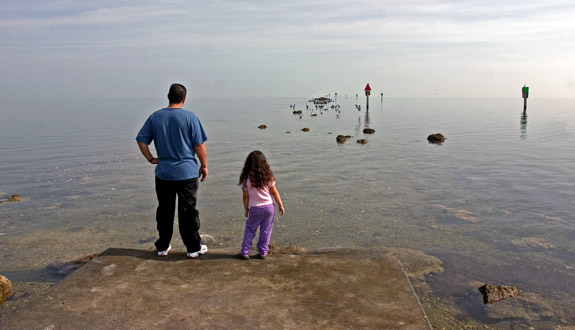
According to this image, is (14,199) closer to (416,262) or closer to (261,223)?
(261,223)

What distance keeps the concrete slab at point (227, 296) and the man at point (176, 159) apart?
1.17ft

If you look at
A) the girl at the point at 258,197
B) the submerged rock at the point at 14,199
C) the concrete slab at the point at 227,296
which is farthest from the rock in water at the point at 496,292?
the submerged rock at the point at 14,199

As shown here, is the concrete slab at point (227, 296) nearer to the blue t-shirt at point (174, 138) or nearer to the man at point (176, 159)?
the man at point (176, 159)

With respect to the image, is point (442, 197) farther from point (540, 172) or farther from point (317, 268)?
point (317, 268)

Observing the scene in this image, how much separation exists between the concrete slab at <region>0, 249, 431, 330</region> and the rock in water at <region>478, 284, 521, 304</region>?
4.80ft

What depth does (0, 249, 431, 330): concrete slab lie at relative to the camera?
3.88 meters

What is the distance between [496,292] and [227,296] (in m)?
3.58

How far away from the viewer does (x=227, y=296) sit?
435 cm

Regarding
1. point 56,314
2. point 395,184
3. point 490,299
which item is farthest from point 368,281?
point 395,184

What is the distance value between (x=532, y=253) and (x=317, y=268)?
13.8ft

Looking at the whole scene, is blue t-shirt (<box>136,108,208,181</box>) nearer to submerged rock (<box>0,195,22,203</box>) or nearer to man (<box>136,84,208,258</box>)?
man (<box>136,84,208,258</box>)

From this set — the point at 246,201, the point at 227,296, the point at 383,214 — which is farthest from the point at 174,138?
the point at 383,214

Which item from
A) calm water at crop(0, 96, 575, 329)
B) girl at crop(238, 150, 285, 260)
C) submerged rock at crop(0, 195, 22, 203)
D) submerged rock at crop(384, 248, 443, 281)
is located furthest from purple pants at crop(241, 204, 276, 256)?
submerged rock at crop(0, 195, 22, 203)

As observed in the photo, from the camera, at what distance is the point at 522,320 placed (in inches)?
206
